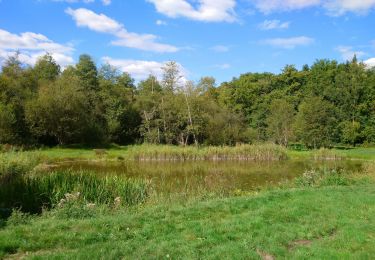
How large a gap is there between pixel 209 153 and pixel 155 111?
16.2m

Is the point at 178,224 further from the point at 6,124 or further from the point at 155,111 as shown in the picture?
the point at 155,111

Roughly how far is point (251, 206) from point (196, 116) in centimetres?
3981

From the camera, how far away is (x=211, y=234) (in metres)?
7.62

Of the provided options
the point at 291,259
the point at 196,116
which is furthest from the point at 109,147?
the point at 291,259

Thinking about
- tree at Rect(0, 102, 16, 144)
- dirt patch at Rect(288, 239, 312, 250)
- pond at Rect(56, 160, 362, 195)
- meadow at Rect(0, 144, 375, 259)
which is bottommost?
→ pond at Rect(56, 160, 362, 195)

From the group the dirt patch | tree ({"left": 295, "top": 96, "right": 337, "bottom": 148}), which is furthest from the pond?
tree ({"left": 295, "top": 96, "right": 337, "bottom": 148})

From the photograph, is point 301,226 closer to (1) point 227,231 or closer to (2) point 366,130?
(1) point 227,231

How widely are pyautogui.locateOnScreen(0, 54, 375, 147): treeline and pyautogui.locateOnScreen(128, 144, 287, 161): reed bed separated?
11510 mm

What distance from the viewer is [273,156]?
124ft

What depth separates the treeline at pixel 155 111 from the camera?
1695 inches

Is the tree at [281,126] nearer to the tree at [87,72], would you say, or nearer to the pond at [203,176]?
the pond at [203,176]

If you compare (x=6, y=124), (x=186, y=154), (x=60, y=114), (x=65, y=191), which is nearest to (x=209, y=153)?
(x=186, y=154)

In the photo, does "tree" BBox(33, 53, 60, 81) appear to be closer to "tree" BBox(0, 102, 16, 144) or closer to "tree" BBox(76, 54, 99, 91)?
"tree" BBox(76, 54, 99, 91)

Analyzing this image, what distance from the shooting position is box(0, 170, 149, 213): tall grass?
12352 millimetres
